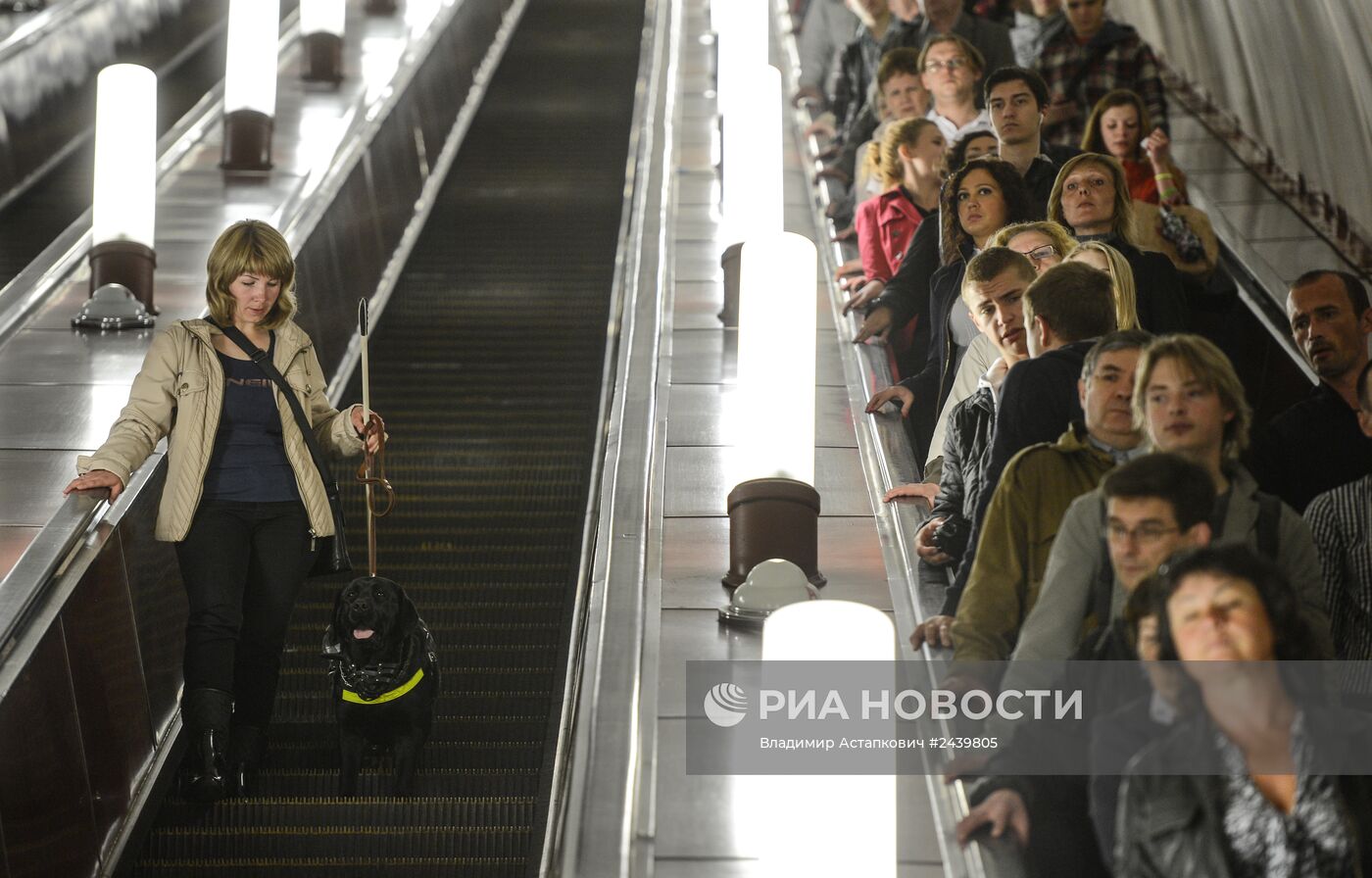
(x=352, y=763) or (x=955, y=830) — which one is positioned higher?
(x=352, y=763)

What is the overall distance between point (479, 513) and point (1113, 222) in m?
3.47

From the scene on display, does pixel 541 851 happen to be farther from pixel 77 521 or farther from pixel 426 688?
pixel 77 521

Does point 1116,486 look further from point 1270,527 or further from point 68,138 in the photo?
point 68,138

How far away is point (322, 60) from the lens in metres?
12.2

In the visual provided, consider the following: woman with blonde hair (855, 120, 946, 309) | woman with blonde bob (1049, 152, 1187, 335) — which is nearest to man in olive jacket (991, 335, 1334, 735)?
woman with blonde bob (1049, 152, 1187, 335)

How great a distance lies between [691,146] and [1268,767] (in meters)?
9.84

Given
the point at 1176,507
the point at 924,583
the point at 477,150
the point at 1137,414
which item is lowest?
the point at 1176,507

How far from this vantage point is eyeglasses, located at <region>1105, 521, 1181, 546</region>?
3.26 metres

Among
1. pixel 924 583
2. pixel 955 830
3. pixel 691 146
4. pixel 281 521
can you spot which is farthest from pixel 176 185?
pixel 955 830

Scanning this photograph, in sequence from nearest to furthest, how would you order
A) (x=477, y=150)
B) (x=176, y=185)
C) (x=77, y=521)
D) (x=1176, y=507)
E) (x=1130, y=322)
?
(x=1176, y=507)
(x=1130, y=322)
(x=77, y=521)
(x=176, y=185)
(x=477, y=150)

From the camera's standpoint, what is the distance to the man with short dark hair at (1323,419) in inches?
183

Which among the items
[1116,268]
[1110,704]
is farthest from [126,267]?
[1110,704]

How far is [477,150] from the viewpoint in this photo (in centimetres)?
1412

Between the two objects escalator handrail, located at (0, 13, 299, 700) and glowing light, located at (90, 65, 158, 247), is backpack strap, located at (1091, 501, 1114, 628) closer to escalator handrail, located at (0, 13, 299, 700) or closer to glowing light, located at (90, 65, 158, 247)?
escalator handrail, located at (0, 13, 299, 700)
